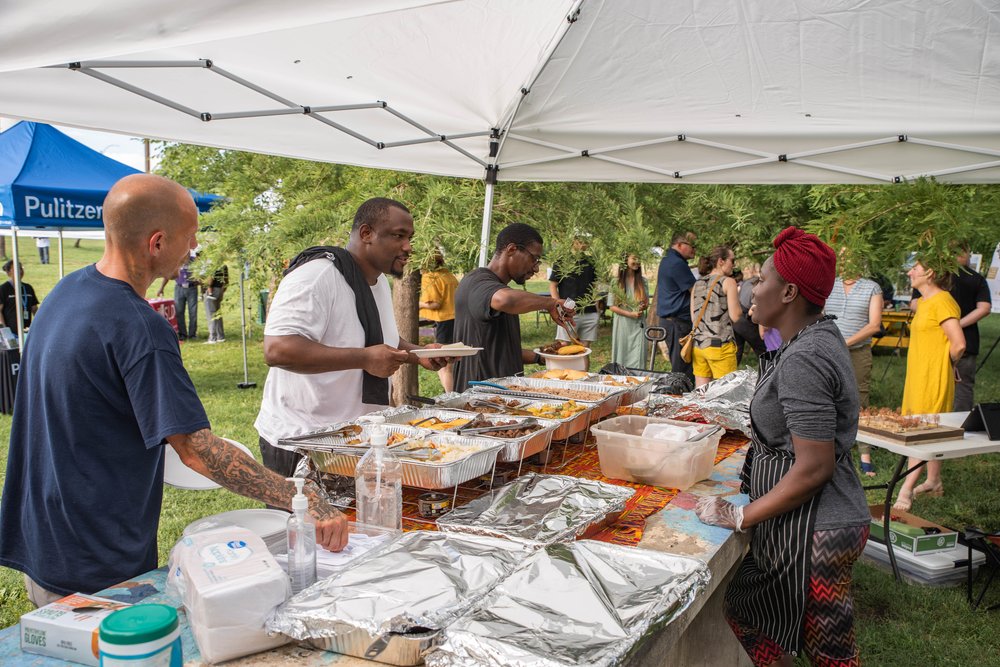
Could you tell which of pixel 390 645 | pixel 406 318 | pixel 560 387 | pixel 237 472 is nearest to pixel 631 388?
pixel 560 387

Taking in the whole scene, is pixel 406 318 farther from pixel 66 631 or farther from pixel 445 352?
pixel 66 631

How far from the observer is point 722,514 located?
1.99 m

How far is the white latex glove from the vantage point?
6.42 ft

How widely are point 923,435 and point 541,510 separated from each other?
2.66 metres

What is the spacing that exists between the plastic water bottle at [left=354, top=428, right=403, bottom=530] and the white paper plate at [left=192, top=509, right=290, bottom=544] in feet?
0.64

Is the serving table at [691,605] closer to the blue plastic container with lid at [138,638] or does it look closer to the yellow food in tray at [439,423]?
the blue plastic container with lid at [138,638]

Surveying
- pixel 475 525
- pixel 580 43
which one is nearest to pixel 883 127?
pixel 580 43

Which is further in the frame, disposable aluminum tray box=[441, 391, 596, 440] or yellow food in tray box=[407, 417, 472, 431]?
disposable aluminum tray box=[441, 391, 596, 440]

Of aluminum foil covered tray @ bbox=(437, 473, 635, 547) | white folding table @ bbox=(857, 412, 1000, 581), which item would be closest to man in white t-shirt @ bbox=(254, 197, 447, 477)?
aluminum foil covered tray @ bbox=(437, 473, 635, 547)

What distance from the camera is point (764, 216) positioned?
18.6 ft

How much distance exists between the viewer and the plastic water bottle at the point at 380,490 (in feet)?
6.01

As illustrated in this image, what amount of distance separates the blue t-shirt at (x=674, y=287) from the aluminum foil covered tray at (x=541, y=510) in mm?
4975

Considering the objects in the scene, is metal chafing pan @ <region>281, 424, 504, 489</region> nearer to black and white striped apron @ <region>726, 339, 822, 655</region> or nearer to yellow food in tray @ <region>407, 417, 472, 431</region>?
yellow food in tray @ <region>407, 417, 472, 431</region>

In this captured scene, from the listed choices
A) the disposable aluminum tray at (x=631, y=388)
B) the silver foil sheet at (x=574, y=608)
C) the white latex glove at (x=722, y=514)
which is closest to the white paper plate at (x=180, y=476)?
the silver foil sheet at (x=574, y=608)
